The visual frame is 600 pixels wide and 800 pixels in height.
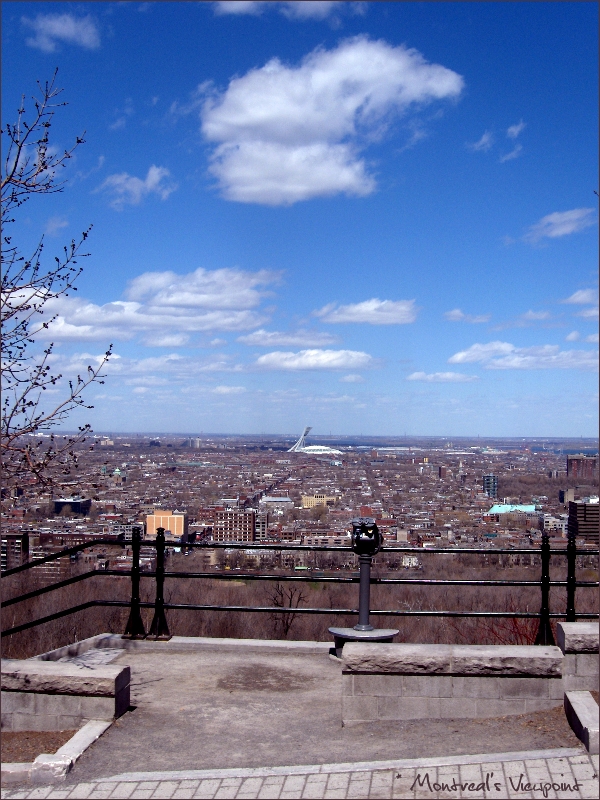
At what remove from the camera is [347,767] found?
17.7 ft

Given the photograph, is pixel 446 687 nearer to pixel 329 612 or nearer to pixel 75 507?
pixel 329 612

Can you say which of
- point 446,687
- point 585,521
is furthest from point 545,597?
point 585,521

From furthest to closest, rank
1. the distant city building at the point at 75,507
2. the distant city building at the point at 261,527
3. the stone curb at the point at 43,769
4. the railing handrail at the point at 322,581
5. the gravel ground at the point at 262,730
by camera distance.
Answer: the distant city building at the point at 261,527 < the distant city building at the point at 75,507 < the railing handrail at the point at 322,581 < the gravel ground at the point at 262,730 < the stone curb at the point at 43,769

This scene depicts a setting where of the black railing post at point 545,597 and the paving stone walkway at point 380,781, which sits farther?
the black railing post at point 545,597

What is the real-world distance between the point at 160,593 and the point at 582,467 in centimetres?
1511

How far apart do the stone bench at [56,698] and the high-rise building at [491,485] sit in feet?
57.4

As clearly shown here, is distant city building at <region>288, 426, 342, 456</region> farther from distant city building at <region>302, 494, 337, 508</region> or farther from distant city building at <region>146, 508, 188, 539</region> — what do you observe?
distant city building at <region>146, 508, 188, 539</region>

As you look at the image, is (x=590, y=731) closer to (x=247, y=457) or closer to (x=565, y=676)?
(x=565, y=676)

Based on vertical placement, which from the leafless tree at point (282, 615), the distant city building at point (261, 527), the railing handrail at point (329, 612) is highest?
the distant city building at point (261, 527)

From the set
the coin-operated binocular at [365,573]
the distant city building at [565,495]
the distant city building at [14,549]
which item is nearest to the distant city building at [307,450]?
the distant city building at [565,495]

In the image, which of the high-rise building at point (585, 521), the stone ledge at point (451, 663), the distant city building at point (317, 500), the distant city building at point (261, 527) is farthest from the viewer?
the distant city building at point (317, 500)

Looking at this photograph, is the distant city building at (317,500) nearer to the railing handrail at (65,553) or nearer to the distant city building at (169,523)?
the distant city building at (169,523)

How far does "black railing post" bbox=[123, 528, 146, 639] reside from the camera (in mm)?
8746

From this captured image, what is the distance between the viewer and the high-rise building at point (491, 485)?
2303 cm
